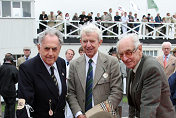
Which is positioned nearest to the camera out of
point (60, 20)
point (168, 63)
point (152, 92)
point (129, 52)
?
point (152, 92)

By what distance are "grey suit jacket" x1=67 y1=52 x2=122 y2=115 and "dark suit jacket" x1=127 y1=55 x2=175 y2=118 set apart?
44 centimetres

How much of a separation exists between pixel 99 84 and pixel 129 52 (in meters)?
0.70

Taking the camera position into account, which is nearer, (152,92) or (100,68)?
(152,92)

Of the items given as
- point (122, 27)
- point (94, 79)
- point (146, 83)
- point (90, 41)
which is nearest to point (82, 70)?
point (94, 79)

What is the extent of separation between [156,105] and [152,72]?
31 cm

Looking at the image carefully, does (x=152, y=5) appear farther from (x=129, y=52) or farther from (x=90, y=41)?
(x=129, y=52)

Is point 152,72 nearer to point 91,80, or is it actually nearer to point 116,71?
point 116,71

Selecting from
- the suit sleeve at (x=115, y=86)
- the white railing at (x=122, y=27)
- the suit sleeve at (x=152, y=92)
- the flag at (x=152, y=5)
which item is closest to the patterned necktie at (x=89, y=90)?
the suit sleeve at (x=115, y=86)

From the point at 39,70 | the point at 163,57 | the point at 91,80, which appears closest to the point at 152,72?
the point at 91,80

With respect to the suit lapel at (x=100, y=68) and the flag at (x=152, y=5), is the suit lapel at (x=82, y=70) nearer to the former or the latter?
the suit lapel at (x=100, y=68)

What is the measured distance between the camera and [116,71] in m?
2.77

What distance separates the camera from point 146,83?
6.93 feet

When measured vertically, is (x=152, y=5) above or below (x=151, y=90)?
above

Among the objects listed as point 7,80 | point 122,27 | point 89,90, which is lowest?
point 7,80
